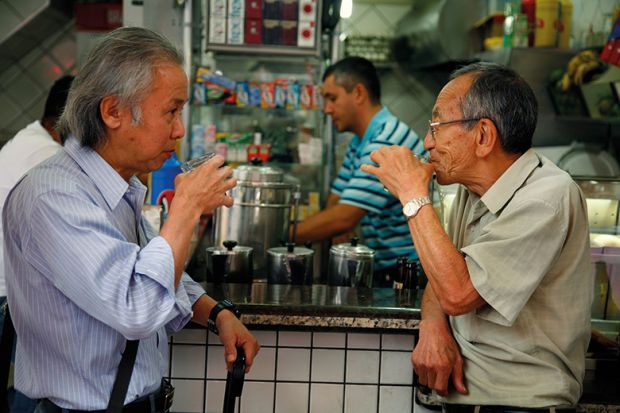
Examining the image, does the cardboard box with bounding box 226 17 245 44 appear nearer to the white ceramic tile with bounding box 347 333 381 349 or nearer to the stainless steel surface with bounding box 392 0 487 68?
the stainless steel surface with bounding box 392 0 487 68

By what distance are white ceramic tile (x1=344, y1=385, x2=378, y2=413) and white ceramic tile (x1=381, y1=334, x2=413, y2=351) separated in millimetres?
Result: 159

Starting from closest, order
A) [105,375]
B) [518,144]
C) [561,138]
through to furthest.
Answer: [105,375]
[518,144]
[561,138]

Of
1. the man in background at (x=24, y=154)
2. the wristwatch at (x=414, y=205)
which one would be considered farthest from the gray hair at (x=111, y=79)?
the man in background at (x=24, y=154)

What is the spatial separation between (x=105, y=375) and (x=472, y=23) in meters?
5.13

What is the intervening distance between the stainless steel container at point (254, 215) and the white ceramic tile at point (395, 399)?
881mm

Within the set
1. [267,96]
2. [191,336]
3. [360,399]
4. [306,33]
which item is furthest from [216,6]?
[360,399]

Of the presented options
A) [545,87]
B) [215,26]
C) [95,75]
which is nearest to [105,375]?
[95,75]

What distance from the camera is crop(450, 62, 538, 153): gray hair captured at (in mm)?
1950

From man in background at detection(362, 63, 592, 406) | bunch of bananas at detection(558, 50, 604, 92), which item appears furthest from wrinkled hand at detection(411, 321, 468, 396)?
bunch of bananas at detection(558, 50, 604, 92)

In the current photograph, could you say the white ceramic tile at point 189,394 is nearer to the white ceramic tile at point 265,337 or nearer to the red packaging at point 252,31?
the white ceramic tile at point 265,337

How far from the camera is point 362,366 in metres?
2.45

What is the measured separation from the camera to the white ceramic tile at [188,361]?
2.45 m

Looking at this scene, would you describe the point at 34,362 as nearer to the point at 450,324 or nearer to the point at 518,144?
the point at 450,324

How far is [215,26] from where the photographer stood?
4918 mm
